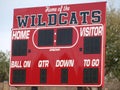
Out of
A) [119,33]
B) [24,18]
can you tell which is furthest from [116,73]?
[24,18]

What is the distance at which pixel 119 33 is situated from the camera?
2238cm

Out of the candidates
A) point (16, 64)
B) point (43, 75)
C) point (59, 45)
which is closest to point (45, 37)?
point (59, 45)

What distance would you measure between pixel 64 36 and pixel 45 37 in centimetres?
60

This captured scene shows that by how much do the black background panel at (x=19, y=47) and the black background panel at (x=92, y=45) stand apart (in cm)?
192

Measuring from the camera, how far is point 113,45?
22.0 metres

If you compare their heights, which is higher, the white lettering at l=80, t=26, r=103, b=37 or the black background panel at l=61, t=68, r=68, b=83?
the white lettering at l=80, t=26, r=103, b=37

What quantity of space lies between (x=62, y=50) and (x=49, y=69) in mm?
677

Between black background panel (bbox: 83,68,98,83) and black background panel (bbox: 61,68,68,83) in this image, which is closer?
black background panel (bbox: 83,68,98,83)

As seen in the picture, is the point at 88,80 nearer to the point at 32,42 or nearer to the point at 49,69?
the point at 49,69

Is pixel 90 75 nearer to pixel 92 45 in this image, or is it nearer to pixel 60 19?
pixel 92 45

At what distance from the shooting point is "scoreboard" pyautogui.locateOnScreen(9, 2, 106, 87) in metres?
Result: 12.3

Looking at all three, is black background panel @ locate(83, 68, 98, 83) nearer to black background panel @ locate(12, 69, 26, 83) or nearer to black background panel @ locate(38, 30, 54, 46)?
black background panel @ locate(38, 30, 54, 46)

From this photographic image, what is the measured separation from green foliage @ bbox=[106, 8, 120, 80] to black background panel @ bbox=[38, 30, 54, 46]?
30.8ft

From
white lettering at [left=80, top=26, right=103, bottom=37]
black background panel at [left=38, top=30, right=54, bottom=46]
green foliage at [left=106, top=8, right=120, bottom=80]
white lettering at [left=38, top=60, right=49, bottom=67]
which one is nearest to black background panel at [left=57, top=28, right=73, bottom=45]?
black background panel at [left=38, top=30, right=54, bottom=46]
